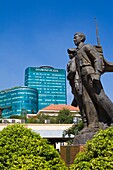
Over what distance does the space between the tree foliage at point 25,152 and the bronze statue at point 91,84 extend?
1677 millimetres

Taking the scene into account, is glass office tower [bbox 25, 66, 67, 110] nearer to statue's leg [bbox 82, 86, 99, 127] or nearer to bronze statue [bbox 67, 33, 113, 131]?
bronze statue [bbox 67, 33, 113, 131]

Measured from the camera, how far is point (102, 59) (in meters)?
7.16

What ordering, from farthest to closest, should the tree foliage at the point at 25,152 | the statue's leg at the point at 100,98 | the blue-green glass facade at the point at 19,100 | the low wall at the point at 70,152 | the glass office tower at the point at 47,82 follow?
1. the glass office tower at the point at 47,82
2. the blue-green glass facade at the point at 19,100
3. the statue's leg at the point at 100,98
4. the low wall at the point at 70,152
5. the tree foliage at the point at 25,152

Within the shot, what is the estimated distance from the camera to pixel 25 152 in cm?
529

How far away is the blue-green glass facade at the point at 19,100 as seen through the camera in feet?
368

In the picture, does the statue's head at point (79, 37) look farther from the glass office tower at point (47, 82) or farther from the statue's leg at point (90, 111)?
the glass office tower at point (47, 82)

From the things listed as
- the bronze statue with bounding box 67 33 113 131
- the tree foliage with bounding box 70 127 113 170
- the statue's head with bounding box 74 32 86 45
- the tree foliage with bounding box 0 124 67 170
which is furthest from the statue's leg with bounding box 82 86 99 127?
the tree foliage with bounding box 70 127 113 170

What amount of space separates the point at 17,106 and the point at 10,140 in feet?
360

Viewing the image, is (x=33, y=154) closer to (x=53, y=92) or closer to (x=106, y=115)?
(x=106, y=115)

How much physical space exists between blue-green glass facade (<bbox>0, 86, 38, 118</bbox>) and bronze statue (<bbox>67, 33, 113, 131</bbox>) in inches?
4053

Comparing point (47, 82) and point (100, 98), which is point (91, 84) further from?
point (47, 82)

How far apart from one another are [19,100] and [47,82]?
27.9 meters

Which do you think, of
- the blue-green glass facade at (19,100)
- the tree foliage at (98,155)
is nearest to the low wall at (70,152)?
the tree foliage at (98,155)

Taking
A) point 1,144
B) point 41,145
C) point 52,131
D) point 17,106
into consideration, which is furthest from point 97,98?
point 17,106
